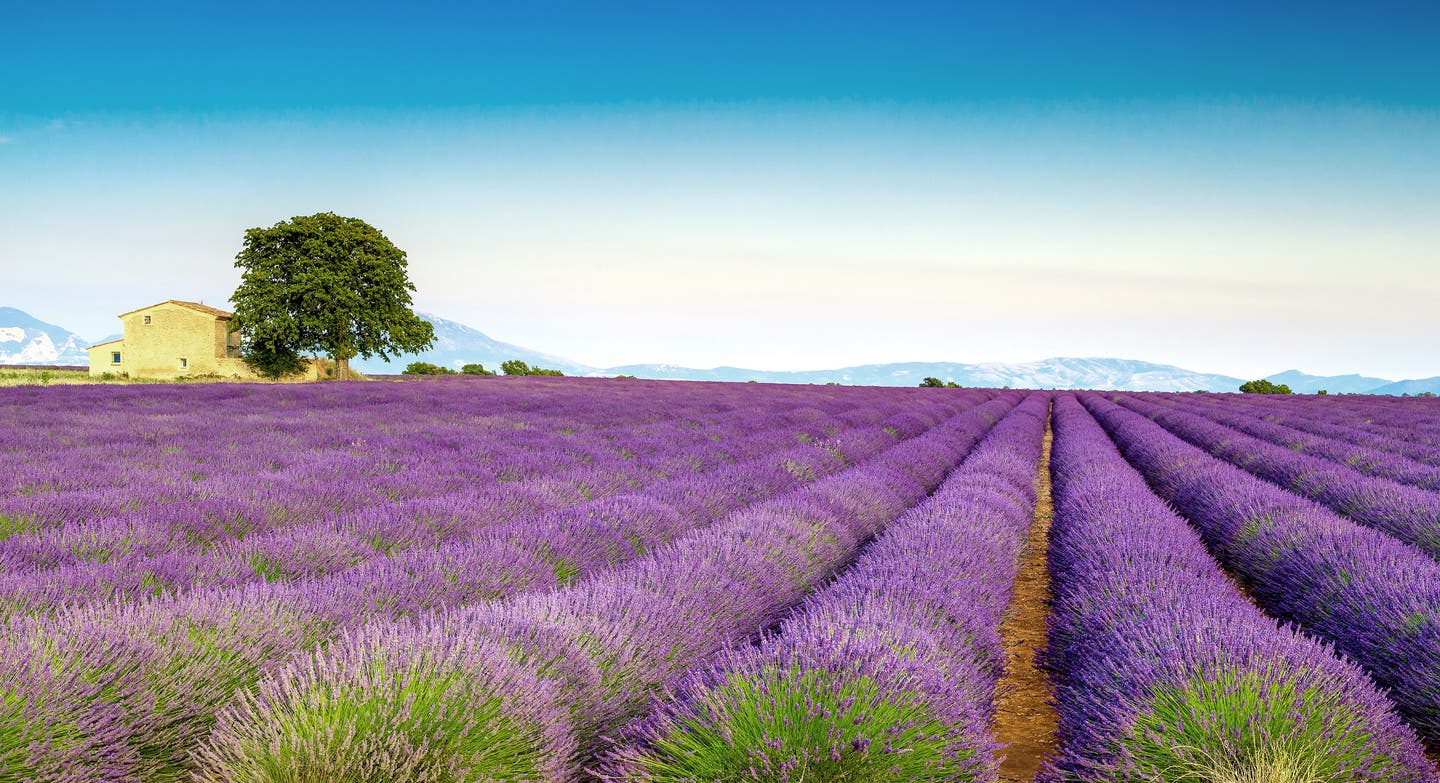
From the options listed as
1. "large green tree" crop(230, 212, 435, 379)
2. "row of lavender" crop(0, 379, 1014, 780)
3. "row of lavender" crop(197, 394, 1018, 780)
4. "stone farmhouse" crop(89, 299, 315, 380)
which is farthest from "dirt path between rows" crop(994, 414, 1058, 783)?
"stone farmhouse" crop(89, 299, 315, 380)

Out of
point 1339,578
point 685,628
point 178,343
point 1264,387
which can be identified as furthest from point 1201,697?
point 1264,387

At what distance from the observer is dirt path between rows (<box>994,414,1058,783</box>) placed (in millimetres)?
2695

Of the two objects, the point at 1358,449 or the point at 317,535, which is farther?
the point at 1358,449

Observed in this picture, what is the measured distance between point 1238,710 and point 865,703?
3.64ft

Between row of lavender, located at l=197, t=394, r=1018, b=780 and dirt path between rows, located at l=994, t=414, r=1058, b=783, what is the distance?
110 cm

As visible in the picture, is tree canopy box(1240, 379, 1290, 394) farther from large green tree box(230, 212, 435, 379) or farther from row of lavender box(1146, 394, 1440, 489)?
large green tree box(230, 212, 435, 379)

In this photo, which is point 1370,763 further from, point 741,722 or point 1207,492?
point 1207,492

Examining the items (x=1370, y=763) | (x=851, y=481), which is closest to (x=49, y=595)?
(x=1370, y=763)

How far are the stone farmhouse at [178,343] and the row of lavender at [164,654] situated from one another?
1326 inches

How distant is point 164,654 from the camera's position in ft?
7.38

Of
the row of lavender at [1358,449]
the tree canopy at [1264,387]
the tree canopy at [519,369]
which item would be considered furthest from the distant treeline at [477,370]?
the tree canopy at [1264,387]

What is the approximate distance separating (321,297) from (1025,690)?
29318 millimetres

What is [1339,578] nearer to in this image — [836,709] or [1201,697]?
[1201,697]

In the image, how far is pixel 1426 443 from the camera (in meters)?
11.9
